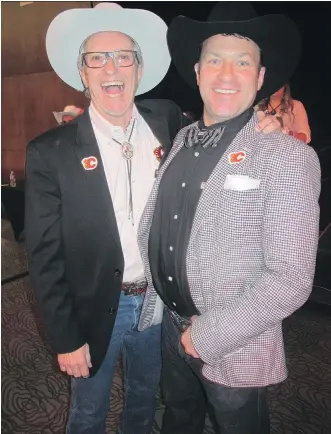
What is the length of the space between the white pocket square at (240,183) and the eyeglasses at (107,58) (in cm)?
77

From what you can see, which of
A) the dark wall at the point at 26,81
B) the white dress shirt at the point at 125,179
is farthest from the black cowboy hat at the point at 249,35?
the dark wall at the point at 26,81

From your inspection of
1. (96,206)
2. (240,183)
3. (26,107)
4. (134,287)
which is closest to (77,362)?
(134,287)

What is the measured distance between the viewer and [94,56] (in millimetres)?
1589

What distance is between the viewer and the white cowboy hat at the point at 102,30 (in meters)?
1.61

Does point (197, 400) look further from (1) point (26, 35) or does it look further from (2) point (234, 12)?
(1) point (26, 35)

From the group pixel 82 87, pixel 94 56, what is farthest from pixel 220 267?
pixel 82 87

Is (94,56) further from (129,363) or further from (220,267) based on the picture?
(129,363)

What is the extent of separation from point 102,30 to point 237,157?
0.91 m

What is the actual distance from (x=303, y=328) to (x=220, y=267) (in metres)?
2.55

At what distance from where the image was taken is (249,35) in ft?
4.40

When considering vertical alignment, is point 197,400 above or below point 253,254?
below

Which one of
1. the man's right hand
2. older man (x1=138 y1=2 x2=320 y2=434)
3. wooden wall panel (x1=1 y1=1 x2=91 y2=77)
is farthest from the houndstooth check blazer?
wooden wall panel (x1=1 y1=1 x2=91 y2=77)

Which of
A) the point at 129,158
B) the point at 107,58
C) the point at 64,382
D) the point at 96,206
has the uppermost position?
the point at 107,58

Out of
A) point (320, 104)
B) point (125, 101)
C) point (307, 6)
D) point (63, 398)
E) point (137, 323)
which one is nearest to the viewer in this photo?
point (125, 101)
